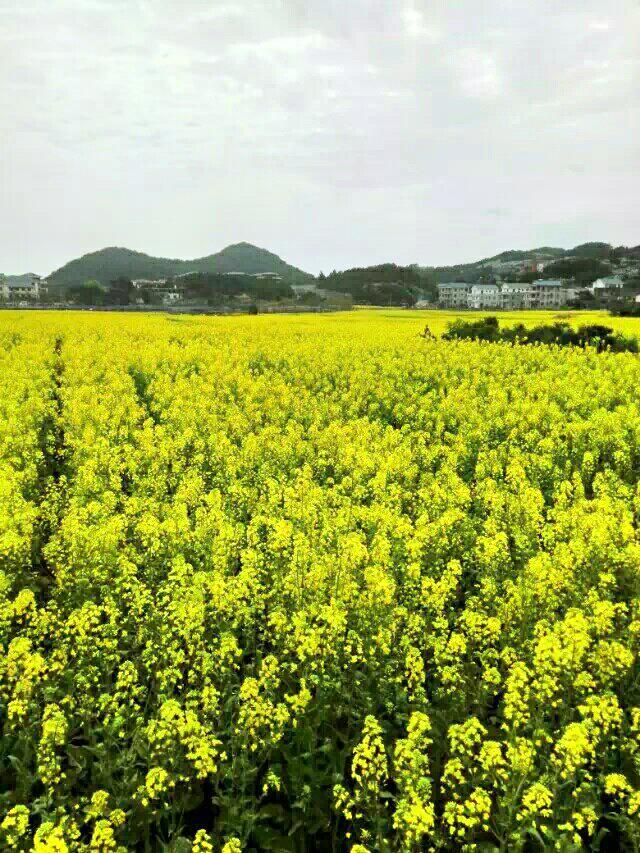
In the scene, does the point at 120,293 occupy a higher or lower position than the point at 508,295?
higher

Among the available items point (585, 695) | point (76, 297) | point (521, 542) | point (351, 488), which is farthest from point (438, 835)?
point (76, 297)

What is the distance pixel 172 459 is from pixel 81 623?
278 inches

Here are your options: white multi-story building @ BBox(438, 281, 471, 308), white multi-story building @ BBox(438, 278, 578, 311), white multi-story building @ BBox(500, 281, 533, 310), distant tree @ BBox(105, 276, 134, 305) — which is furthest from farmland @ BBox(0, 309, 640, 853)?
white multi-story building @ BBox(438, 281, 471, 308)

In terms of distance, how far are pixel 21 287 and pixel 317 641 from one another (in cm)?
19844

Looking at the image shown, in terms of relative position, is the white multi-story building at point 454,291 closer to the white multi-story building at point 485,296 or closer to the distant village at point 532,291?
the distant village at point 532,291

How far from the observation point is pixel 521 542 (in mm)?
7633

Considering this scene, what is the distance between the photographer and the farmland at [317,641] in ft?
14.5

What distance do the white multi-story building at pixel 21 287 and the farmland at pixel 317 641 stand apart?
174 m

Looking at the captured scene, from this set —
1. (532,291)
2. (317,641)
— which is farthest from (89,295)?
(317,641)

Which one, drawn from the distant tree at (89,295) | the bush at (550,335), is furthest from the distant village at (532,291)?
the bush at (550,335)

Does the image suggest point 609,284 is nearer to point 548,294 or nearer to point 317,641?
point 548,294

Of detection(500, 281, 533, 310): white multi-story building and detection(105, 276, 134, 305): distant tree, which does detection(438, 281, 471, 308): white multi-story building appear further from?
detection(105, 276, 134, 305): distant tree

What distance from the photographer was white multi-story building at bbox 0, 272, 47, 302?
169 meters

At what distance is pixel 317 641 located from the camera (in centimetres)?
535
